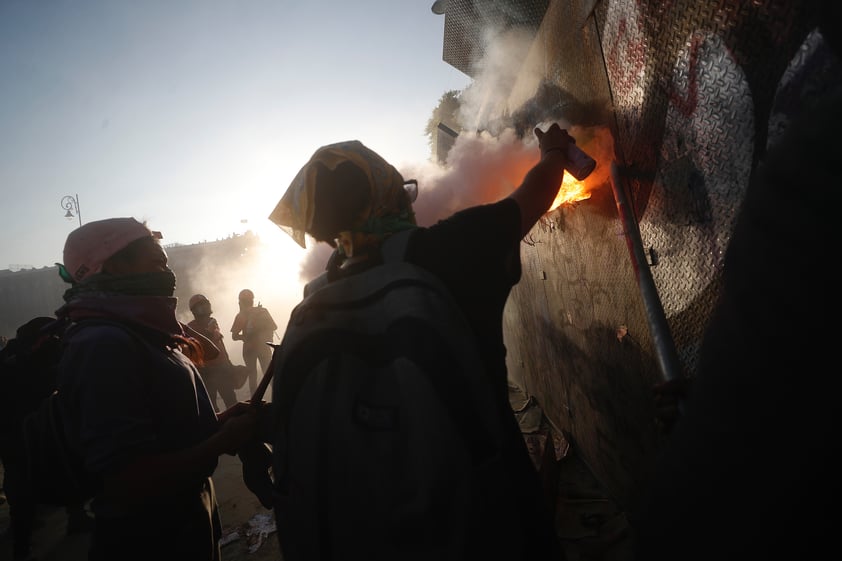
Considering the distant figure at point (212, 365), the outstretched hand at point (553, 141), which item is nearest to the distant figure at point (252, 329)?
the distant figure at point (212, 365)

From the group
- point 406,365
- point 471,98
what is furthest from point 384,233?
point 471,98

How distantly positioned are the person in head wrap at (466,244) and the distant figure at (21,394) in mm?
3030

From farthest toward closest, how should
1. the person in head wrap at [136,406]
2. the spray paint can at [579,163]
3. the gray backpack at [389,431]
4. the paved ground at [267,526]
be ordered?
the paved ground at [267,526] < the spray paint can at [579,163] < the person in head wrap at [136,406] < the gray backpack at [389,431]

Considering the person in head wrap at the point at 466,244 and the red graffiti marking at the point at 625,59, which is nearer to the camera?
the person in head wrap at the point at 466,244

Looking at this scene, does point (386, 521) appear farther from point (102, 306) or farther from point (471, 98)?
point (471, 98)

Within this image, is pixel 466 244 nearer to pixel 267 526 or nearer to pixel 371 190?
pixel 371 190

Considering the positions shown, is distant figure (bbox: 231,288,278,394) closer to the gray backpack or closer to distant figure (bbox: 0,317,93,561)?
distant figure (bbox: 0,317,93,561)

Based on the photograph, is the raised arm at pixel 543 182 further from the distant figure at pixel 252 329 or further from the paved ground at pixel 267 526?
the distant figure at pixel 252 329

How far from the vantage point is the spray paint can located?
1.84 meters

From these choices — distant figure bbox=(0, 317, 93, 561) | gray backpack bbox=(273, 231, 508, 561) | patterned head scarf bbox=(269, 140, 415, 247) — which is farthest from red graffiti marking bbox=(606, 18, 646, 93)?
distant figure bbox=(0, 317, 93, 561)

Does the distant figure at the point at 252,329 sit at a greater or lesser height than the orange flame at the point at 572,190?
greater

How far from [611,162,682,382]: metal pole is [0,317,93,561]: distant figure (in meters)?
3.95

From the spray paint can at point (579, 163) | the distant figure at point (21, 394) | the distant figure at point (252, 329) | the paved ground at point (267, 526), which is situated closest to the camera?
the spray paint can at point (579, 163)

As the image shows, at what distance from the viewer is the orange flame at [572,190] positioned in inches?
93.0
